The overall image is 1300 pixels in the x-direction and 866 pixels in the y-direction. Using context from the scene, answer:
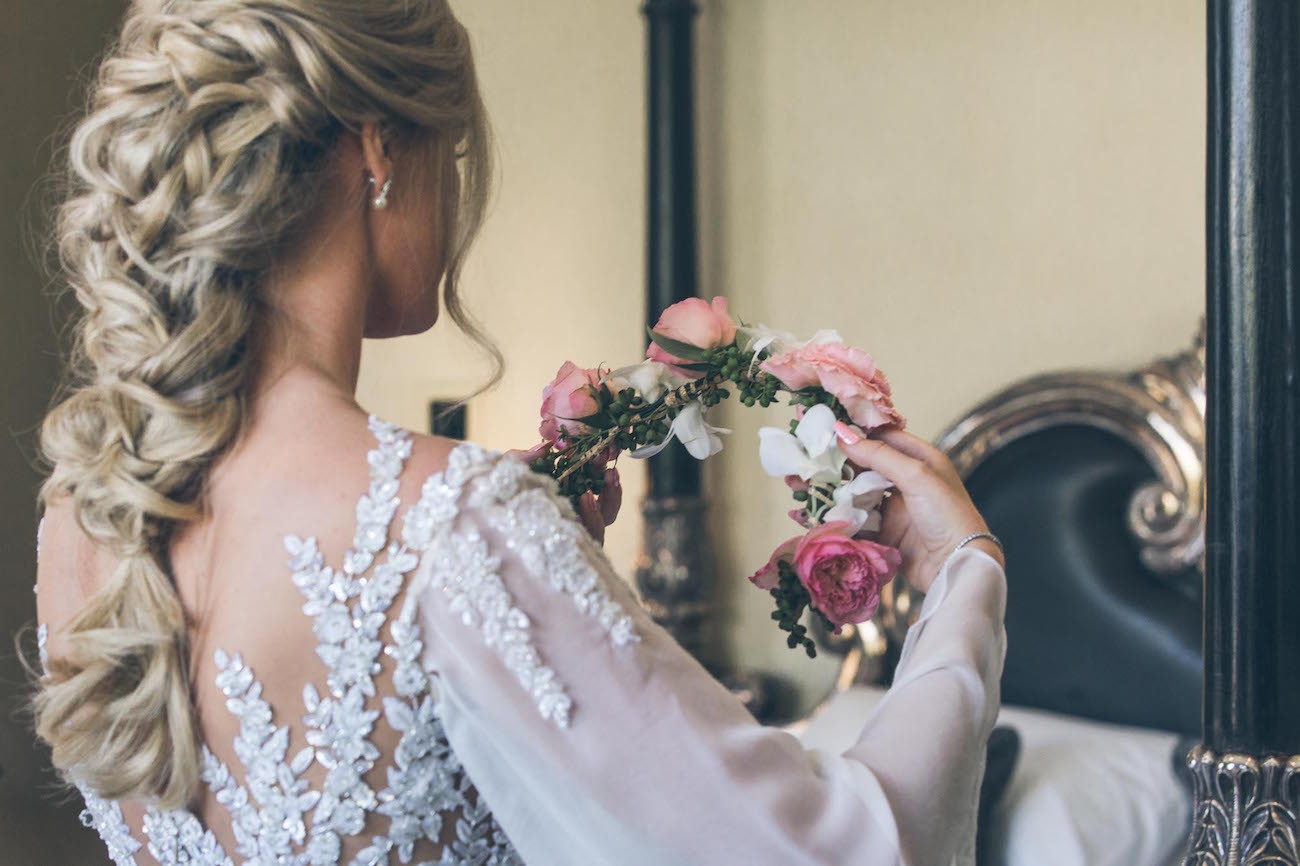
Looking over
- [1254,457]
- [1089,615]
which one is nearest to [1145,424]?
[1089,615]

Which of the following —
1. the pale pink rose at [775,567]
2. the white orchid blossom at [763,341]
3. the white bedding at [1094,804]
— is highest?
the white orchid blossom at [763,341]

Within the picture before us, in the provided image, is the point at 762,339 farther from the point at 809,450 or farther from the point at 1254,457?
the point at 1254,457

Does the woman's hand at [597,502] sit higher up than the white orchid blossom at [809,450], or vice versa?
the white orchid blossom at [809,450]

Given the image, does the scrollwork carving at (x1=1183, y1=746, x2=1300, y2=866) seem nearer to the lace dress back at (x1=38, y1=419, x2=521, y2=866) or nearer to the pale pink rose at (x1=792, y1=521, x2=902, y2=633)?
the pale pink rose at (x1=792, y1=521, x2=902, y2=633)

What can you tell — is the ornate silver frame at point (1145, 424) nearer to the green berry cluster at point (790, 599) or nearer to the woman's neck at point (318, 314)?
the green berry cluster at point (790, 599)

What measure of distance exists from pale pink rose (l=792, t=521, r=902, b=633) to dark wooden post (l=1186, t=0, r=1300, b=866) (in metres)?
0.25

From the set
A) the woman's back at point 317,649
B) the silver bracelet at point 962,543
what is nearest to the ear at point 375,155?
the woman's back at point 317,649

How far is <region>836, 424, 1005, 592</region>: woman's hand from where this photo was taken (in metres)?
0.91

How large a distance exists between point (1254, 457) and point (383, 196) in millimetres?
631

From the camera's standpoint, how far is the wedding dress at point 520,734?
69 cm

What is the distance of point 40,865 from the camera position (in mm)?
2232

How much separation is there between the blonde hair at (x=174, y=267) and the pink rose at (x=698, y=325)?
0.29m

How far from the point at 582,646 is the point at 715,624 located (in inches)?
79.1

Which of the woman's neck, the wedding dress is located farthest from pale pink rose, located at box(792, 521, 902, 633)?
the woman's neck
